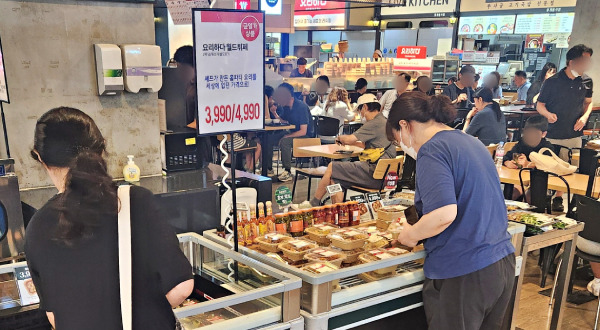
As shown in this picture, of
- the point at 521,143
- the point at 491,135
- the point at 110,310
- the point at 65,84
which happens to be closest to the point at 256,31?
the point at 110,310

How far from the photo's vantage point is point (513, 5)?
1223 centimetres

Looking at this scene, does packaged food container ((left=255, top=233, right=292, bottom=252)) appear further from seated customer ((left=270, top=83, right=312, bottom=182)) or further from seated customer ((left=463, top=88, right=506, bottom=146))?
seated customer ((left=270, top=83, right=312, bottom=182))

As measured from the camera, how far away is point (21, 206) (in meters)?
2.97

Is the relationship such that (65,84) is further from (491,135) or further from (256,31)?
(491,135)

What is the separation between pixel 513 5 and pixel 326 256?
38.4 feet

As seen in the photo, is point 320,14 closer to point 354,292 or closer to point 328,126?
point 328,126

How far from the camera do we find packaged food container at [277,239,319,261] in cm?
253

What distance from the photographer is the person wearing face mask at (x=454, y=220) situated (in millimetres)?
2336

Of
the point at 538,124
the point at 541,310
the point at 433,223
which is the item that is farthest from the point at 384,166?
the point at 433,223

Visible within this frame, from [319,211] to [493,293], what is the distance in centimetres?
112

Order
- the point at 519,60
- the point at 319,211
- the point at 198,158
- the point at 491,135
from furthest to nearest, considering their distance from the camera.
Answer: the point at 519,60, the point at 491,135, the point at 198,158, the point at 319,211

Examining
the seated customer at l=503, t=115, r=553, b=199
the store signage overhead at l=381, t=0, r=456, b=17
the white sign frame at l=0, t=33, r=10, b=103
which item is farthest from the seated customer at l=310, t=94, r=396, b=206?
the store signage overhead at l=381, t=0, r=456, b=17

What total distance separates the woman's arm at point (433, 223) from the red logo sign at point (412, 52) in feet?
36.7

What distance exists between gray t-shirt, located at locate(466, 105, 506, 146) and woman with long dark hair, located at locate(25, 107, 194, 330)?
527 centimetres
